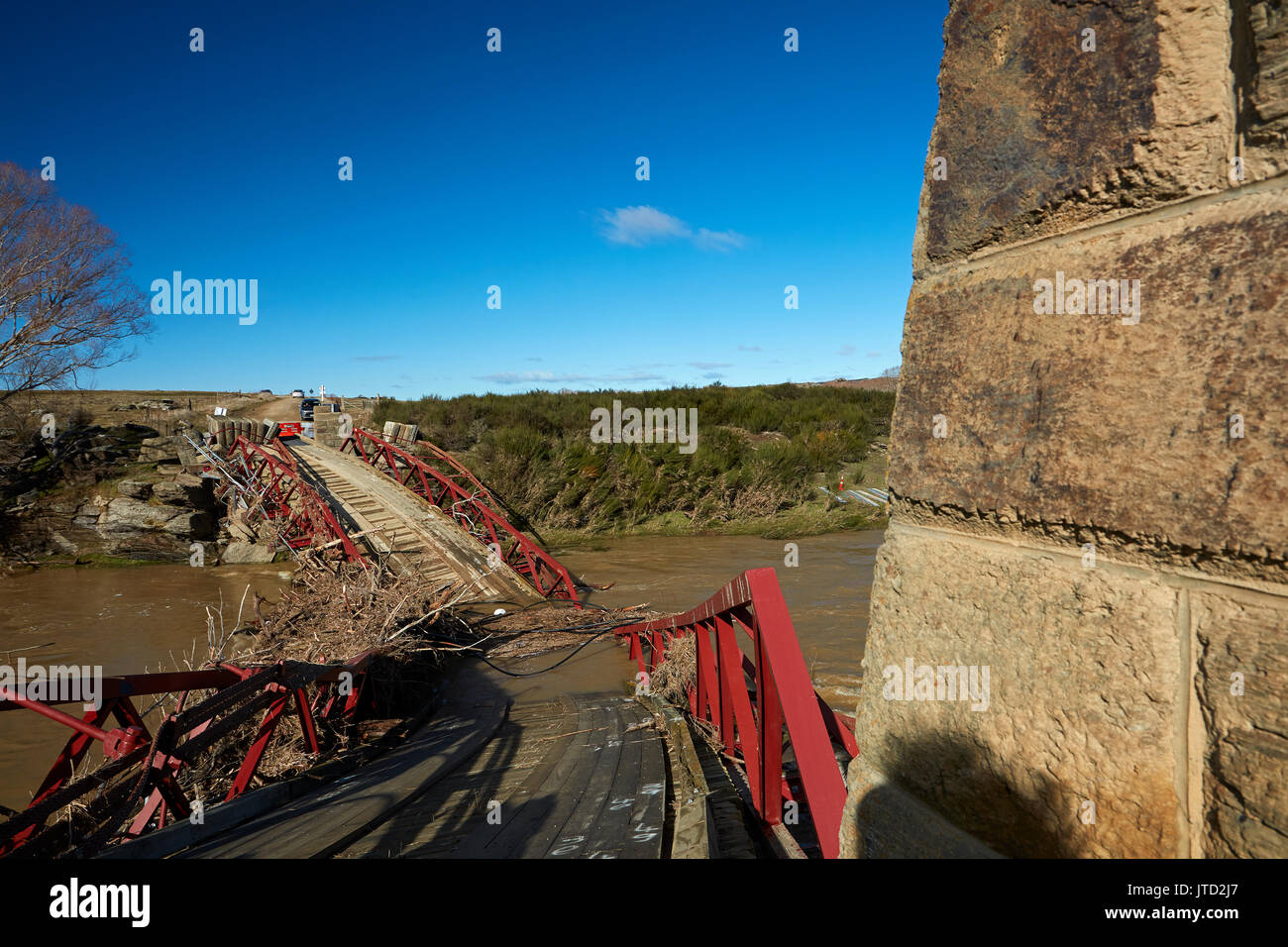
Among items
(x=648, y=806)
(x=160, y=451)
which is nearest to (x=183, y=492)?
(x=160, y=451)

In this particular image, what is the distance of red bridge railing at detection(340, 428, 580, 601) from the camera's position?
12438mm

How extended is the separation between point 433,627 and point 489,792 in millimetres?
5201

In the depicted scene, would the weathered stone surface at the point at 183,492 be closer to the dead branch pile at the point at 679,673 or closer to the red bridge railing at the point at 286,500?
the red bridge railing at the point at 286,500

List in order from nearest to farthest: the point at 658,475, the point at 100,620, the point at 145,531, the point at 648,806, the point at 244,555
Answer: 1. the point at 648,806
2. the point at 100,620
3. the point at 244,555
4. the point at 145,531
5. the point at 658,475

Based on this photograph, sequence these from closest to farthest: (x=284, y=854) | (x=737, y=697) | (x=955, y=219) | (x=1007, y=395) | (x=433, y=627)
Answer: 1. (x=1007, y=395)
2. (x=955, y=219)
3. (x=284, y=854)
4. (x=737, y=697)
5. (x=433, y=627)

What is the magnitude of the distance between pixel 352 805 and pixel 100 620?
1252 centimetres

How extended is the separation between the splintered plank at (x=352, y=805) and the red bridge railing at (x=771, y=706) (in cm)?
181

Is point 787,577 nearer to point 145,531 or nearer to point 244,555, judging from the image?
point 244,555

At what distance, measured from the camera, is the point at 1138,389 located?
31.8 inches

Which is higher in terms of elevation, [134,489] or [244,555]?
[134,489]

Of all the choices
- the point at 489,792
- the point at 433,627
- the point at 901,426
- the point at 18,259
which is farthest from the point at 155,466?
the point at 901,426

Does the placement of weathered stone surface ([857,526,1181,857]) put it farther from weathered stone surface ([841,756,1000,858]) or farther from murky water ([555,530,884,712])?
murky water ([555,530,884,712])
